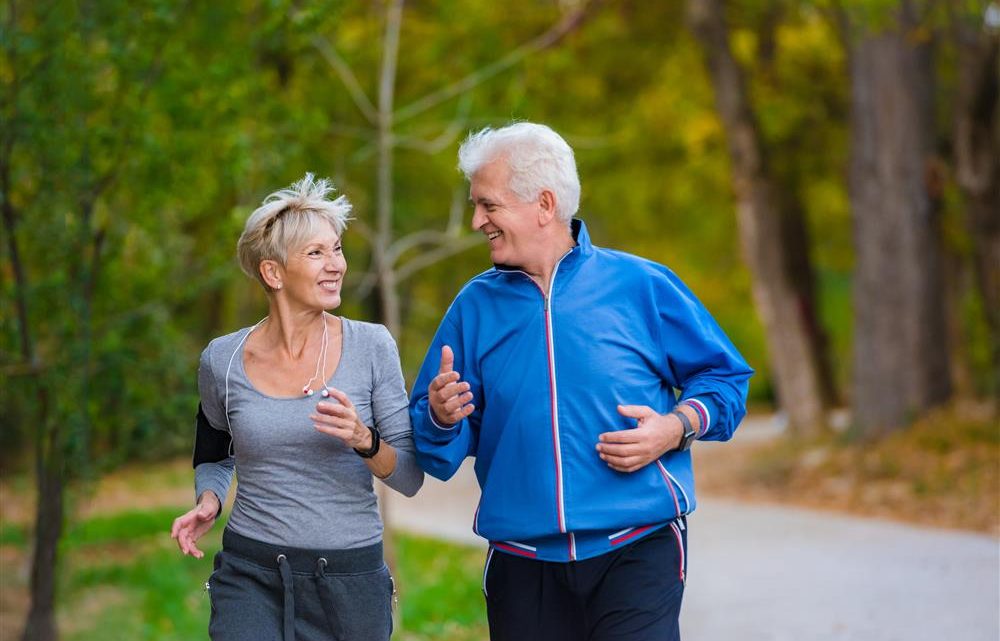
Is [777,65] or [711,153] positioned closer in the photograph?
[777,65]

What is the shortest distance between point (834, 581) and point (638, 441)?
5342 millimetres

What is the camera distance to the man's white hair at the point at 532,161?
3.93 meters

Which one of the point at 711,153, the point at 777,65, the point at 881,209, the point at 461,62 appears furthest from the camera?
the point at 711,153

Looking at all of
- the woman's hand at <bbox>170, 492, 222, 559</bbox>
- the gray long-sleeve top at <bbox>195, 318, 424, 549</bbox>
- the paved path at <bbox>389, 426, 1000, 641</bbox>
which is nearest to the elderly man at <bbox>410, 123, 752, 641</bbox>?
the gray long-sleeve top at <bbox>195, 318, 424, 549</bbox>

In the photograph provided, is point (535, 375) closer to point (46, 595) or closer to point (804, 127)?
point (46, 595)

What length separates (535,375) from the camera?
3.86 m

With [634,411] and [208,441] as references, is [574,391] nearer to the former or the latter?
[634,411]

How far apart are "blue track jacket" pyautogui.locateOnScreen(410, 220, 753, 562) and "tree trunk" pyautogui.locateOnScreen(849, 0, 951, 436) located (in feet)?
36.3

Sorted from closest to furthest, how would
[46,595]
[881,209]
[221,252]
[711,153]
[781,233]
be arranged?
[46,595]
[221,252]
[881,209]
[781,233]
[711,153]

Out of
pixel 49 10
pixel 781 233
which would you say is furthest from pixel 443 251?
pixel 781 233

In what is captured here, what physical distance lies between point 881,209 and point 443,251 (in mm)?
7360

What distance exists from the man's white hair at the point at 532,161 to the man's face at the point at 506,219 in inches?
0.9

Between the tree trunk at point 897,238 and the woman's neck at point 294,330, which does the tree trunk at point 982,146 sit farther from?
the woman's neck at point 294,330

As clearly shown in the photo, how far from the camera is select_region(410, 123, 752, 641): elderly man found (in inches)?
148
